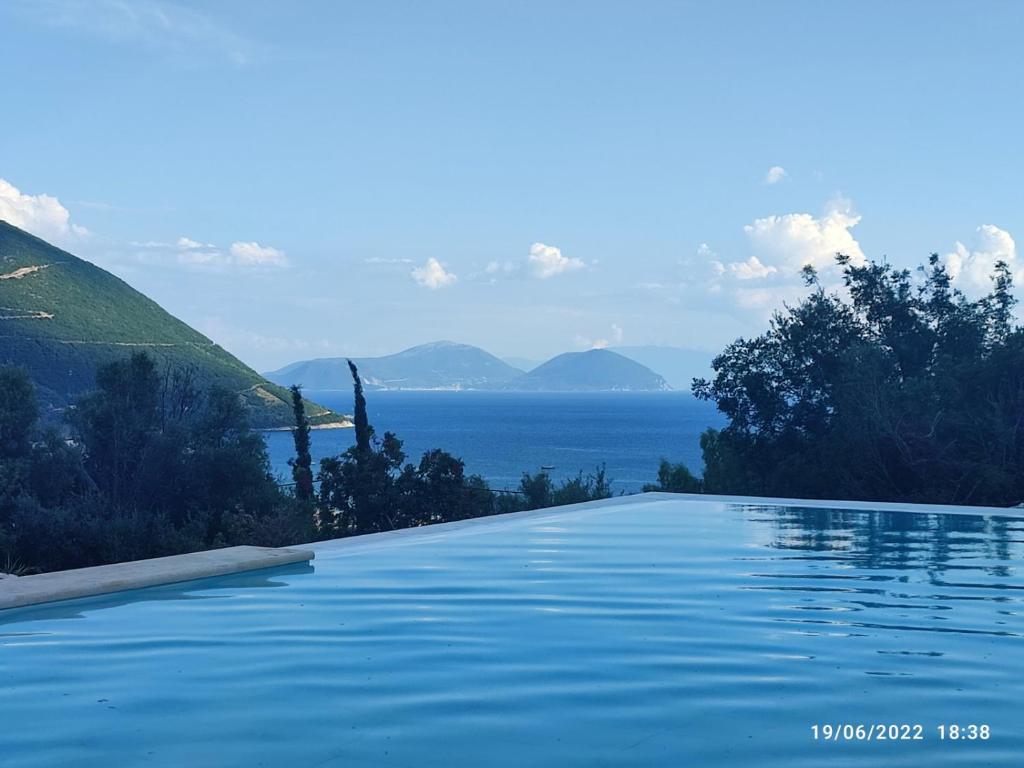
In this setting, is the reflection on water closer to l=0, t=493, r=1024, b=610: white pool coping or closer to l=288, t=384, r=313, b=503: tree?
l=0, t=493, r=1024, b=610: white pool coping

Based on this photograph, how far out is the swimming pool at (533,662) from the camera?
3934mm

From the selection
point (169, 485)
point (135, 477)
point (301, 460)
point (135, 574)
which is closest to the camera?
point (135, 574)

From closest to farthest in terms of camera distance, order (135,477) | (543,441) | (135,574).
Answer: (135,574) < (135,477) < (543,441)

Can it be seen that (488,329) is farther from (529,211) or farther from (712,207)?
(712,207)

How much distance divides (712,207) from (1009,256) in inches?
313

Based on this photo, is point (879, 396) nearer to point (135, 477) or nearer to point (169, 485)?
point (169, 485)

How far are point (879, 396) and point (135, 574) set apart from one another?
42.1 feet

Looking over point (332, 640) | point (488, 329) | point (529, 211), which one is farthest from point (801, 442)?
point (488, 329)

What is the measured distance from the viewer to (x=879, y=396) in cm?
1664

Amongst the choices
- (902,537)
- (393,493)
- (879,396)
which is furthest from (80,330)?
(902,537)

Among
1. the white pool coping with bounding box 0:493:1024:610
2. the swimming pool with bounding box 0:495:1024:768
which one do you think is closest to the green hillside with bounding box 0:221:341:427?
the white pool coping with bounding box 0:493:1024:610

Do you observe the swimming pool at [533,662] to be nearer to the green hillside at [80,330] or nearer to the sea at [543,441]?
the sea at [543,441]

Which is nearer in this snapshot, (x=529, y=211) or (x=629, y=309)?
(x=529, y=211)

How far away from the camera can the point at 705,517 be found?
38.1 ft
